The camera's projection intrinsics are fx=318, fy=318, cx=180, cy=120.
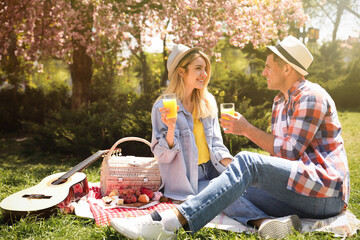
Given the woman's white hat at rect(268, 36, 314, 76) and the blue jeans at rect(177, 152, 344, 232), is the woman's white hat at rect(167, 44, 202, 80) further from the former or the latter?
the blue jeans at rect(177, 152, 344, 232)

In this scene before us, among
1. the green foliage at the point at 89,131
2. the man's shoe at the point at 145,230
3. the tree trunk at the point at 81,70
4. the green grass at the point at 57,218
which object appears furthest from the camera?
the tree trunk at the point at 81,70

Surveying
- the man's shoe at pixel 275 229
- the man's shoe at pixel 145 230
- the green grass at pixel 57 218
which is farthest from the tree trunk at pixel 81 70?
the man's shoe at pixel 275 229

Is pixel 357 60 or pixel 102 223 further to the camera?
pixel 357 60

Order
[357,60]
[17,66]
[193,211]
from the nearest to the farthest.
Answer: [193,211] → [17,66] → [357,60]

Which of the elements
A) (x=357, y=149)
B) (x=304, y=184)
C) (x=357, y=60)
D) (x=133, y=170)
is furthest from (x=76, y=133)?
(x=357, y=60)

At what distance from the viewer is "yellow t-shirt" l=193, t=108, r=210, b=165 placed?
11.7ft

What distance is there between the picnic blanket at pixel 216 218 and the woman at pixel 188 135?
12.1 inches

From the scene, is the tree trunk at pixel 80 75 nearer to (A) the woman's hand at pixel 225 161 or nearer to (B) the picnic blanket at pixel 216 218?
(B) the picnic blanket at pixel 216 218

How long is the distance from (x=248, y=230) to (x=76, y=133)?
187 inches

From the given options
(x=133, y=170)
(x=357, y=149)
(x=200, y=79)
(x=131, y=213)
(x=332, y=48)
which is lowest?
(x=357, y=149)

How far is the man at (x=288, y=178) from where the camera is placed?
2189 millimetres

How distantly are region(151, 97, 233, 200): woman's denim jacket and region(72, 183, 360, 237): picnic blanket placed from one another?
21 centimetres

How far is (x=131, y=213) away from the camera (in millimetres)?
3047

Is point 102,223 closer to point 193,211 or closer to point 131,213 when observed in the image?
point 131,213
